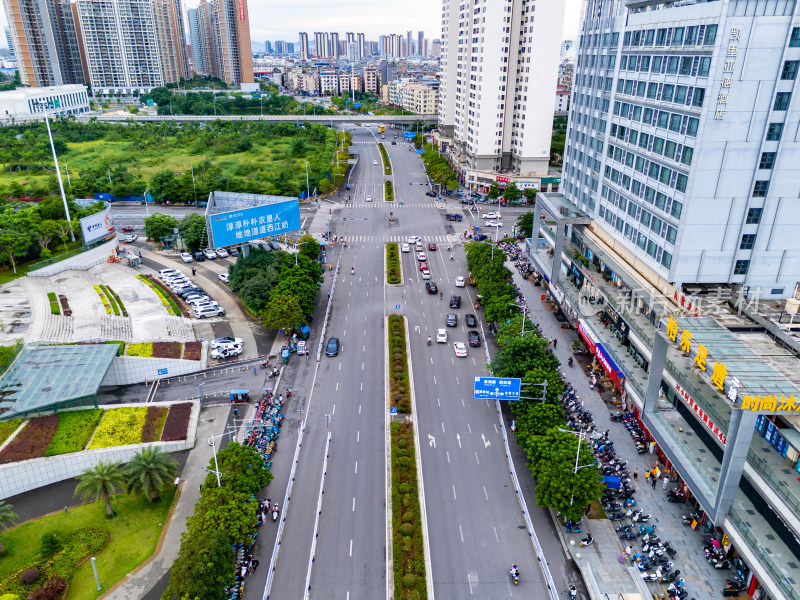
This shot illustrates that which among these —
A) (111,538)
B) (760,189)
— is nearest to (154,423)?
(111,538)

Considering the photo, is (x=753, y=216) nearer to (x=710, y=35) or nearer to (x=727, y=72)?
(x=727, y=72)

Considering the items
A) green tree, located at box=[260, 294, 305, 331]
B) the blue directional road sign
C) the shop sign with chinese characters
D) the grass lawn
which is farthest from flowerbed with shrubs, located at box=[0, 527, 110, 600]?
the shop sign with chinese characters

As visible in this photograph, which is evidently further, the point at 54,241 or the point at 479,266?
the point at 54,241

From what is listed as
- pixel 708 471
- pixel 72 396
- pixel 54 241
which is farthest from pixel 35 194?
pixel 708 471

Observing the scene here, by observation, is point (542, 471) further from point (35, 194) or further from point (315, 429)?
point (35, 194)

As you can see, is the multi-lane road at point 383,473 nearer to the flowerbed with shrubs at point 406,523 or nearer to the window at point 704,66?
the flowerbed with shrubs at point 406,523

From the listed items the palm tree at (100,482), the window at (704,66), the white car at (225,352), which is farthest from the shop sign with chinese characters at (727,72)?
the palm tree at (100,482)

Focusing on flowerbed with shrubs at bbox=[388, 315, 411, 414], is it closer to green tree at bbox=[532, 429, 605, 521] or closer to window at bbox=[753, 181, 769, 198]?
green tree at bbox=[532, 429, 605, 521]
